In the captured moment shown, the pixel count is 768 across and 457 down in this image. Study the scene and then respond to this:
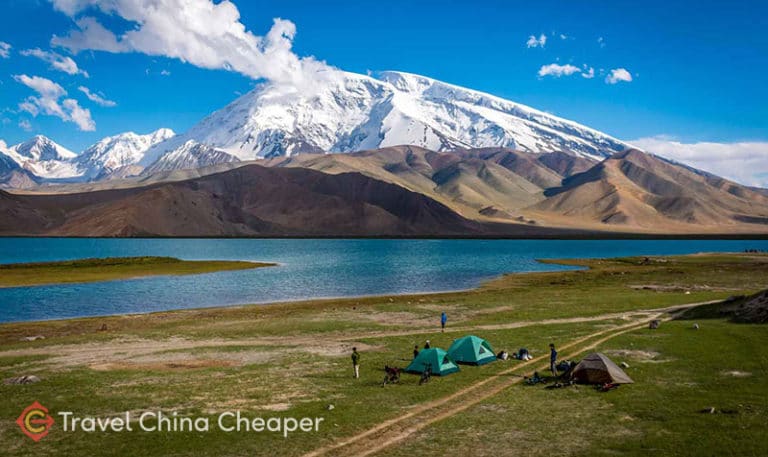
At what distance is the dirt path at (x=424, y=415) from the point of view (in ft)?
69.1

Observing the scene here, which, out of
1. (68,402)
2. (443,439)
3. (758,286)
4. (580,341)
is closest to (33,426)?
(68,402)

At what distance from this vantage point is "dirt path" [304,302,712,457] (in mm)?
21062

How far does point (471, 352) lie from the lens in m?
34.5

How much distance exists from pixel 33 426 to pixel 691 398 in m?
27.6

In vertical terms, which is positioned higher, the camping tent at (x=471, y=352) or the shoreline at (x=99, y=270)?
the shoreline at (x=99, y=270)

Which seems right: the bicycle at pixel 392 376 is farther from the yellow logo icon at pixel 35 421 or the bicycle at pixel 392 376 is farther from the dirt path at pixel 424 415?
the yellow logo icon at pixel 35 421

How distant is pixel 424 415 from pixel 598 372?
984 cm

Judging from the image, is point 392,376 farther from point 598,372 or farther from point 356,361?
point 598,372

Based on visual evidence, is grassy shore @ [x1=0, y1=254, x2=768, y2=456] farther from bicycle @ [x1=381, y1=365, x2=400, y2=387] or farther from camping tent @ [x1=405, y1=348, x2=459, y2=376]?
camping tent @ [x1=405, y1=348, x2=459, y2=376]

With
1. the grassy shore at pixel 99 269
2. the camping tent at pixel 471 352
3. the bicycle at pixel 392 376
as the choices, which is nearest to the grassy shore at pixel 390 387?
the bicycle at pixel 392 376

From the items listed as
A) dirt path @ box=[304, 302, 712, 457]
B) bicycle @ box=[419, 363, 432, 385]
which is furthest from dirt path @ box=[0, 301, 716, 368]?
dirt path @ box=[304, 302, 712, 457]

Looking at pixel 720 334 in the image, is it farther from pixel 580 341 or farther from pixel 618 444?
pixel 618 444

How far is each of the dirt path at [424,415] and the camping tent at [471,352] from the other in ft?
6.46

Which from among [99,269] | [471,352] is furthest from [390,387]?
[99,269]
